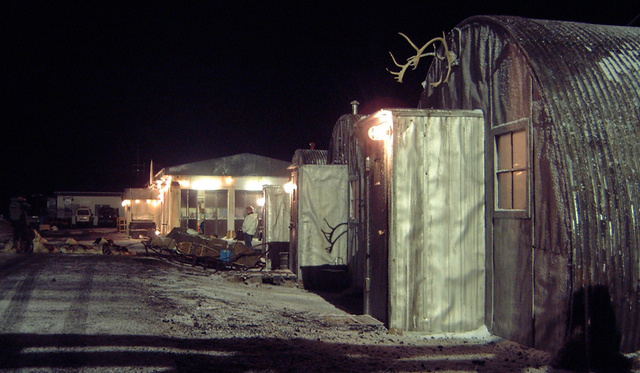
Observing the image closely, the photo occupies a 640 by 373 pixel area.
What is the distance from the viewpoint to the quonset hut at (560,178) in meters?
6.18

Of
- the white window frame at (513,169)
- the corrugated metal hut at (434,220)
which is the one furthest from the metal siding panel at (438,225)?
the white window frame at (513,169)

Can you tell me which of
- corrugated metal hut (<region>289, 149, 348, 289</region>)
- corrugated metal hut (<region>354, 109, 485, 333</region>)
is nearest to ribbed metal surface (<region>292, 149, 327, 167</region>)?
corrugated metal hut (<region>289, 149, 348, 289</region>)

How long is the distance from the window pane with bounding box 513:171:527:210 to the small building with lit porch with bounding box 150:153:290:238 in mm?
22301

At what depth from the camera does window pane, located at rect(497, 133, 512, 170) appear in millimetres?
7613

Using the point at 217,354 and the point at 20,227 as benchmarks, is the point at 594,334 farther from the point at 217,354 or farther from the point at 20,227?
the point at 20,227

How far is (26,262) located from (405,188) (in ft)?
36.6

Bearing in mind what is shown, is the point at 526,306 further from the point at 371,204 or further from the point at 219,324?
the point at 219,324

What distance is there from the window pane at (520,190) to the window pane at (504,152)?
0.79 feet

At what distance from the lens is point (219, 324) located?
8289 mm

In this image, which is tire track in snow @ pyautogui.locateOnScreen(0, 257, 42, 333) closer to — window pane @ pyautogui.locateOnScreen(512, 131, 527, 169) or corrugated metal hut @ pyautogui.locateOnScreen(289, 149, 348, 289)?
corrugated metal hut @ pyautogui.locateOnScreen(289, 149, 348, 289)

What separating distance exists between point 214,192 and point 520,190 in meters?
24.0

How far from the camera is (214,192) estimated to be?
2991 cm

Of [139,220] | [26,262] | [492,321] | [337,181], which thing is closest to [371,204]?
[492,321]

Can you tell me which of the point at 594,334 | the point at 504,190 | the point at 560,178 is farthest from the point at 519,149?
the point at 594,334
